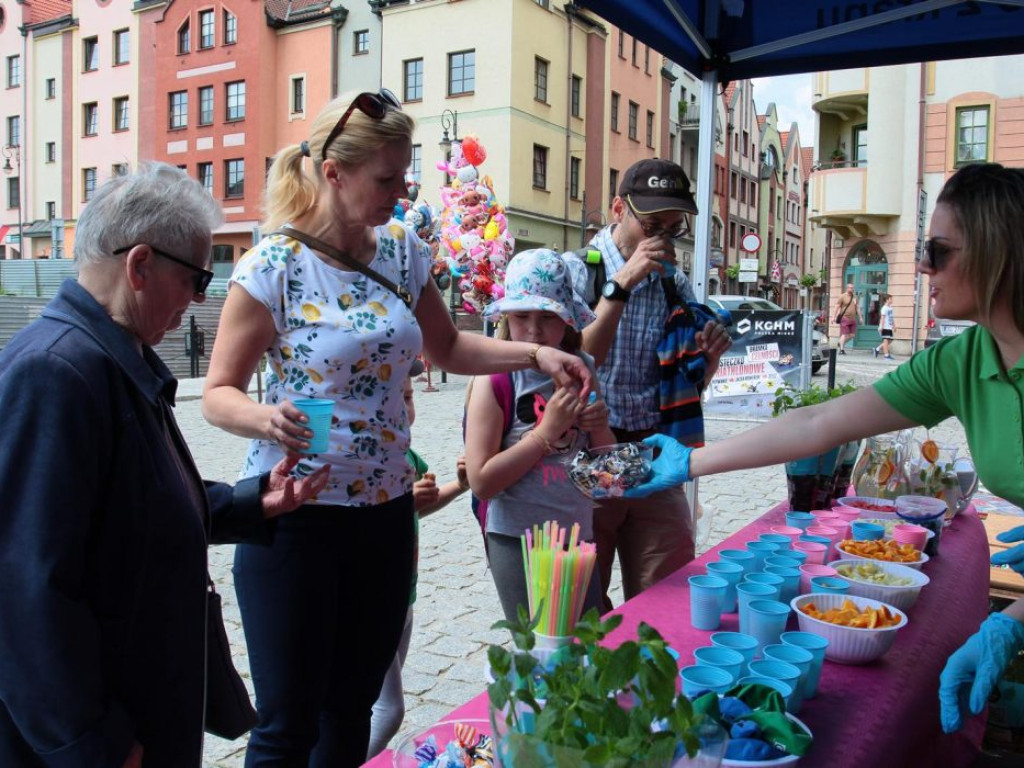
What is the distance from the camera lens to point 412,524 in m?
2.23

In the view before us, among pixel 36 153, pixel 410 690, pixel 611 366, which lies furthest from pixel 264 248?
pixel 36 153

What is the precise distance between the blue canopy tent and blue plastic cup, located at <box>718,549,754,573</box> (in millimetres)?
2151

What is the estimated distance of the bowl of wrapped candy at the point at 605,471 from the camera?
86.8 inches

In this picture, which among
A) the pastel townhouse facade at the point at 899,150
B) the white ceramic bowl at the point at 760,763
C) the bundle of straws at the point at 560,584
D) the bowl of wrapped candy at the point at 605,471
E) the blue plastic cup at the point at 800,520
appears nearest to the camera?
the white ceramic bowl at the point at 760,763

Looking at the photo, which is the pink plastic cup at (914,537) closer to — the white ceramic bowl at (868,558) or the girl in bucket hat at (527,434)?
A: the white ceramic bowl at (868,558)

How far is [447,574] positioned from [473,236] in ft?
27.4

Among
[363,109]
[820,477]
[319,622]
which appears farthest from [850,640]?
[363,109]

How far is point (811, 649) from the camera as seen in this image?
1.61m

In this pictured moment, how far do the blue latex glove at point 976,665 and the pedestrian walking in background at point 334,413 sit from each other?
1.24 meters

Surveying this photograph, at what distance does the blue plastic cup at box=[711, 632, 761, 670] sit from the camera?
162 cm

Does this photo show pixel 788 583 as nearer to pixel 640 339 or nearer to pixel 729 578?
pixel 729 578

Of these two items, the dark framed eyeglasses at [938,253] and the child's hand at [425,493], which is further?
the child's hand at [425,493]

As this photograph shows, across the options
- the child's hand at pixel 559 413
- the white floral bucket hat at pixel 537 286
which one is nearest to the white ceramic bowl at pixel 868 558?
the child's hand at pixel 559 413

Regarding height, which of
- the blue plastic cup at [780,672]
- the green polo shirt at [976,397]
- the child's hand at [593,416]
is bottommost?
the blue plastic cup at [780,672]
